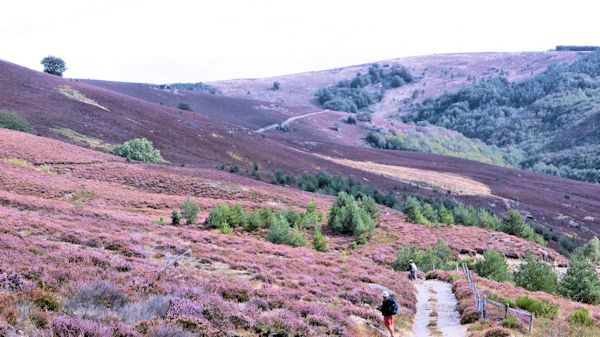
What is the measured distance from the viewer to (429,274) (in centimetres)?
2827

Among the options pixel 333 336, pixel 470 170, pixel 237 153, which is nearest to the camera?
pixel 333 336

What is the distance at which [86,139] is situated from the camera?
52.7m

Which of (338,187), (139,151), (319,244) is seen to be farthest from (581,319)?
(139,151)

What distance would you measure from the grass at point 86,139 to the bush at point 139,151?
1.21 m

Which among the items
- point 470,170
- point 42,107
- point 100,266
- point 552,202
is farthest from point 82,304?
point 470,170

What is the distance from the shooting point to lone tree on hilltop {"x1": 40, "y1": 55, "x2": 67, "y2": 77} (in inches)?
3888

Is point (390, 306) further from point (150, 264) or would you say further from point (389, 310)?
point (150, 264)

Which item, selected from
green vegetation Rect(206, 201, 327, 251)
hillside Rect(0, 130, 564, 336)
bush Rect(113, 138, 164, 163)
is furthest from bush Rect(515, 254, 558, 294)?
bush Rect(113, 138, 164, 163)

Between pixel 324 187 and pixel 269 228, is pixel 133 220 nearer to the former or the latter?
pixel 269 228

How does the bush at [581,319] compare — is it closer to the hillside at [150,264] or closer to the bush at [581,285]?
the hillside at [150,264]

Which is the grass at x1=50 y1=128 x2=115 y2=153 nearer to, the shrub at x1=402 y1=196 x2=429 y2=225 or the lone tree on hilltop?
the shrub at x1=402 y1=196 x2=429 y2=225

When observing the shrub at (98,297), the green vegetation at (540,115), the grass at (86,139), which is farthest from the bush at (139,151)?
the green vegetation at (540,115)

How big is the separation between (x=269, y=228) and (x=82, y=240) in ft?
50.7

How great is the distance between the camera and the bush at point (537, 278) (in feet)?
84.2
